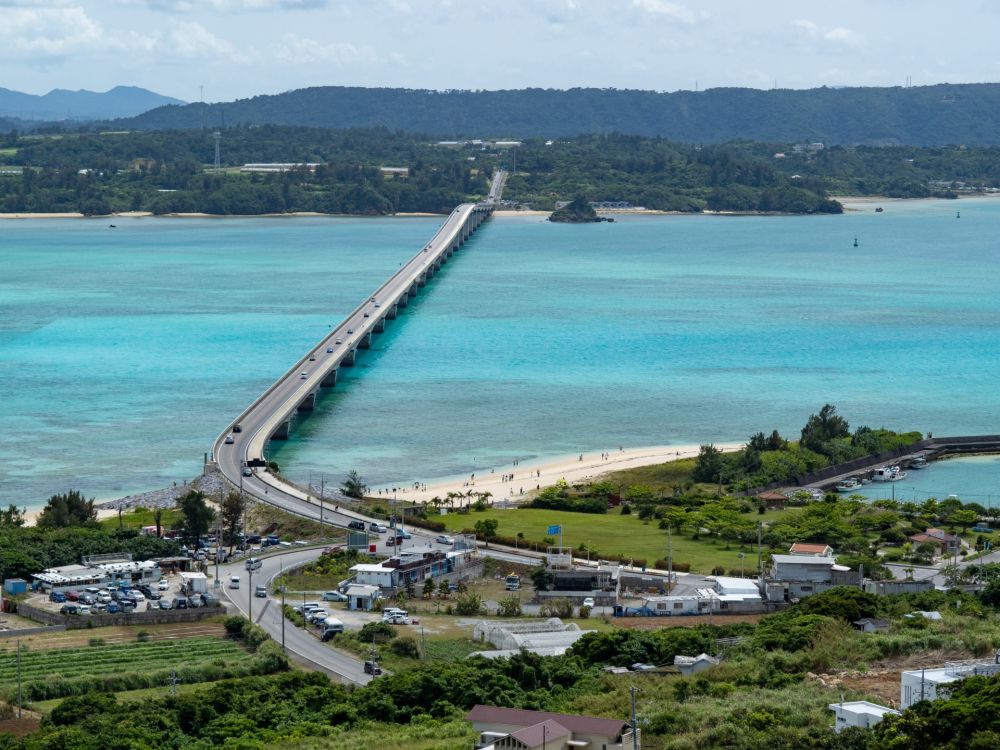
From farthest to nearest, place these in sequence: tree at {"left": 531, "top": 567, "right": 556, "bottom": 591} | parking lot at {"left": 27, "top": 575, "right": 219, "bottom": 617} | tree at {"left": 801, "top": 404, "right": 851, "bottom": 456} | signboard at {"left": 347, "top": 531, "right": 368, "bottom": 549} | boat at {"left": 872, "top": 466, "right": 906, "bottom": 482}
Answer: tree at {"left": 801, "top": 404, "right": 851, "bottom": 456}
boat at {"left": 872, "top": 466, "right": 906, "bottom": 482}
signboard at {"left": 347, "top": 531, "right": 368, "bottom": 549}
tree at {"left": 531, "top": 567, "right": 556, "bottom": 591}
parking lot at {"left": 27, "top": 575, "right": 219, "bottom": 617}

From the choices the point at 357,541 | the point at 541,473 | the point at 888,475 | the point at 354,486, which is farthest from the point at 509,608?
the point at 888,475

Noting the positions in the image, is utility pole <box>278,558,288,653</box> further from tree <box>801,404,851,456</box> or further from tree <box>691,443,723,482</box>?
tree <box>801,404,851,456</box>

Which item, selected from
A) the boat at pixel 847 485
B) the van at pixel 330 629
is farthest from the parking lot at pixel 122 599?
the boat at pixel 847 485

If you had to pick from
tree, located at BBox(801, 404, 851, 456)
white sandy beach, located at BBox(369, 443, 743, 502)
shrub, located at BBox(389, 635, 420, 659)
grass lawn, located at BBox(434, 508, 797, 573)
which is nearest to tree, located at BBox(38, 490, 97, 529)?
white sandy beach, located at BBox(369, 443, 743, 502)

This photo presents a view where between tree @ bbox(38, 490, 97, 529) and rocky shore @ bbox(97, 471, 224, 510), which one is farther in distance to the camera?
rocky shore @ bbox(97, 471, 224, 510)

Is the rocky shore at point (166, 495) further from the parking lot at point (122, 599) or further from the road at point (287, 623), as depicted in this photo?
the parking lot at point (122, 599)

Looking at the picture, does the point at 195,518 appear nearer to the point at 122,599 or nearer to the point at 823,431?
the point at 122,599
